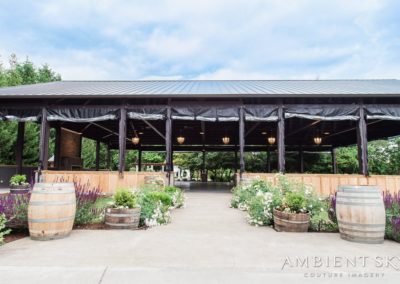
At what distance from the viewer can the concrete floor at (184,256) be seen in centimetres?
215

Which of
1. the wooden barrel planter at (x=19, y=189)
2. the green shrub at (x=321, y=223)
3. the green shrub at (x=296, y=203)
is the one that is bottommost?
the green shrub at (x=321, y=223)

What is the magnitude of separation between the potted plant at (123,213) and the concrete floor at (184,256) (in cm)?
21

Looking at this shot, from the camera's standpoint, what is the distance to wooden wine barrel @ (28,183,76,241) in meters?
3.32

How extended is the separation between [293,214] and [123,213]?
289cm

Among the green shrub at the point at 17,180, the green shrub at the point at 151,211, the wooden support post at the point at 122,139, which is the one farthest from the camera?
the wooden support post at the point at 122,139

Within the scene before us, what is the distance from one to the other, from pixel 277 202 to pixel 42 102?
30.7 feet

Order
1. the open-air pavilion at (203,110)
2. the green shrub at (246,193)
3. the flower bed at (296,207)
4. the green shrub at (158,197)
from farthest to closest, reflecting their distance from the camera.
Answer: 1. the open-air pavilion at (203,110)
2. the green shrub at (246,193)
3. the green shrub at (158,197)
4. the flower bed at (296,207)

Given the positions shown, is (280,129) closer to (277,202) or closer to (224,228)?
(277,202)

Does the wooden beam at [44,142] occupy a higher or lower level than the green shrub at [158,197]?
higher

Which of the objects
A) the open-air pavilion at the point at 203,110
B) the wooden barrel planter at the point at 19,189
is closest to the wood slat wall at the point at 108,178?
the open-air pavilion at the point at 203,110

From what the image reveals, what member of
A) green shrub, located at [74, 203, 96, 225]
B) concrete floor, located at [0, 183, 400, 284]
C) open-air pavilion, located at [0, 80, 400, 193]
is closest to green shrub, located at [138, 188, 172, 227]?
concrete floor, located at [0, 183, 400, 284]

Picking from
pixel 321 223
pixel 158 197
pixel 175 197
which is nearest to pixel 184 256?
pixel 158 197

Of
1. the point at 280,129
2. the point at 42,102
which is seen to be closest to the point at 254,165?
the point at 280,129

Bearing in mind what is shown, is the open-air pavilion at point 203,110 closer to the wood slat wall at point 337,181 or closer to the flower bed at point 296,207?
the wood slat wall at point 337,181
